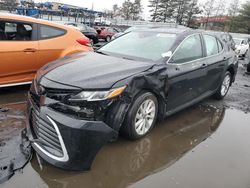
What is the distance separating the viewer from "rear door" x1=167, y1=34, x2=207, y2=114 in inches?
179

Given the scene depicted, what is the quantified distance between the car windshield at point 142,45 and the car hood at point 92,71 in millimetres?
345

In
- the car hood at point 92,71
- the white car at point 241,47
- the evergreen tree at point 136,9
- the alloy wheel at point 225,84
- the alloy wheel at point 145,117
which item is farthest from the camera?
the evergreen tree at point 136,9

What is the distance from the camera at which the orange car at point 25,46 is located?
5.53 meters

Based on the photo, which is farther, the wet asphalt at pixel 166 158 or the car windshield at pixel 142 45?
the car windshield at pixel 142 45

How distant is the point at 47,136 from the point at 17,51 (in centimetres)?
279

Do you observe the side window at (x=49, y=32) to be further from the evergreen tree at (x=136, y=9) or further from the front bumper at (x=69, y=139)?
the evergreen tree at (x=136, y=9)

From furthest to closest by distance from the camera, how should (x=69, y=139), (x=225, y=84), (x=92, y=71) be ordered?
(x=225, y=84) < (x=92, y=71) < (x=69, y=139)

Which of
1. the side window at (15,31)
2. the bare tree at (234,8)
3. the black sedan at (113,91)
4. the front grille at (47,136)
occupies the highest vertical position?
the bare tree at (234,8)

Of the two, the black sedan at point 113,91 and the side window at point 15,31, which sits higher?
the side window at point 15,31

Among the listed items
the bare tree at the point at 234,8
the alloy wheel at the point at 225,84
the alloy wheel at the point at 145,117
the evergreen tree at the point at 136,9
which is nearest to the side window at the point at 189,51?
the alloy wheel at the point at 145,117

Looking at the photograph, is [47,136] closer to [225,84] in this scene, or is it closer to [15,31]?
[15,31]

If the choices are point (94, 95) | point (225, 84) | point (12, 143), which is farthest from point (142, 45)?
point (225, 84)

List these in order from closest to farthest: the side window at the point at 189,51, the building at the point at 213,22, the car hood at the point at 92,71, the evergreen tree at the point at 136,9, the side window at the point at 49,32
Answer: the car hood at the point at 92,71 < the side window at the point at 189,51 < the side window at the point at 49,32 < the building at the point at 213,22 < the evergreen tree at the point at 136,9

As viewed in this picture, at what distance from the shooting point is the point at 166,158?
3.94 m
